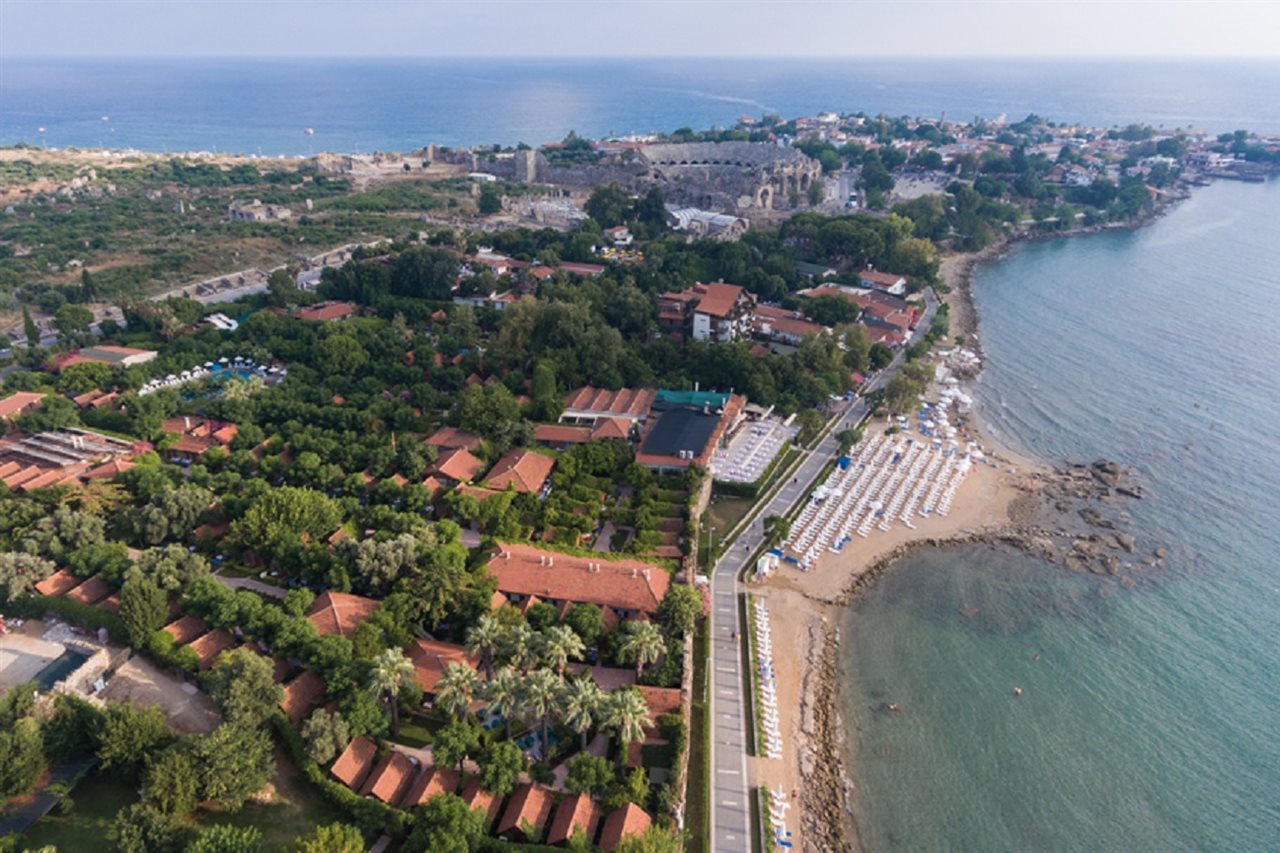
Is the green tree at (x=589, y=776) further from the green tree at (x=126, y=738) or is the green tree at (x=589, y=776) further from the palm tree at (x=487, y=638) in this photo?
the green tree at (x=126, y=738)

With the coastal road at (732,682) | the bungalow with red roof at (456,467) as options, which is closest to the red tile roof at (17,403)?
the bungalow with red roof at (456,467)

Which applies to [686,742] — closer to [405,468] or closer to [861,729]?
[861,729]

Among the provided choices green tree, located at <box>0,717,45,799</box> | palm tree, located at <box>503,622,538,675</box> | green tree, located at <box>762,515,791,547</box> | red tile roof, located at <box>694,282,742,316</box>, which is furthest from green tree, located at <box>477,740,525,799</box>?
red tile roof, located at <box>694,282,742,316</box>

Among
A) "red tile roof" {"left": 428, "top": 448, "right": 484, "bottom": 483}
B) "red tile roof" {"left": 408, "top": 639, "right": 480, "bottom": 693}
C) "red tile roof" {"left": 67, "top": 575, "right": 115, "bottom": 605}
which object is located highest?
"red tile roof" {"left": 428, "top": 448, "right": 484, "bottom": 483}

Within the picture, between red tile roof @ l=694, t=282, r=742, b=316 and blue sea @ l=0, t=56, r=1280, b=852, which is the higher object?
red tile roof @ l=694, t=282, r=742, b=316

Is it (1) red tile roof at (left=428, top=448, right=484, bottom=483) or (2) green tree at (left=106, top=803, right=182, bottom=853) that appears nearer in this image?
(2) green tree at (left=106, top=803, right=182, bottom=853)

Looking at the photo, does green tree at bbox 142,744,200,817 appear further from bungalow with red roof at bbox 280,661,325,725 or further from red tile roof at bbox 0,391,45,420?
red tile roof at bbox 0,391,45,420

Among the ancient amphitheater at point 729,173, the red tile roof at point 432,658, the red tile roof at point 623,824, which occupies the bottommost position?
the red tile roof at point 623,824
